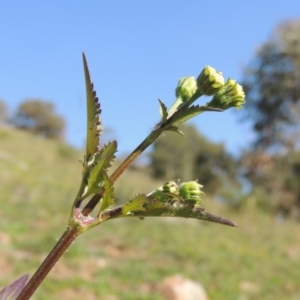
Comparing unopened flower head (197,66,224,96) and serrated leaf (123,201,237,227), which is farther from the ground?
unopened flower head (197,66,224,96)

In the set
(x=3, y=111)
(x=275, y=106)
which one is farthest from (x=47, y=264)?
(x=3, y=111)

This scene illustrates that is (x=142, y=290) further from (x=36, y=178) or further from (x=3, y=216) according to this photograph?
(x=36, y=178)

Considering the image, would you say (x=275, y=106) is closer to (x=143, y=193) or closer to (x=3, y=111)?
(x=143, y=193)

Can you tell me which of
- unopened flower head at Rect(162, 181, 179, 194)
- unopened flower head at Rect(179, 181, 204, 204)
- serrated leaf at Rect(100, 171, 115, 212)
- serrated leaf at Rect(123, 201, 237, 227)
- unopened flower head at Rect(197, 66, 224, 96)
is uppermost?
unopened flower head at Rect(197, 66, 224, 96)

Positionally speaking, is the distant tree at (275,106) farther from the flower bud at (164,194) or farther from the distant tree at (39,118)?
the distant tree at (39,118)

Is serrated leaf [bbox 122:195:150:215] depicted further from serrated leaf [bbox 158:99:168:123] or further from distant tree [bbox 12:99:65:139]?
distant tree [bbox 12:99:65:139]

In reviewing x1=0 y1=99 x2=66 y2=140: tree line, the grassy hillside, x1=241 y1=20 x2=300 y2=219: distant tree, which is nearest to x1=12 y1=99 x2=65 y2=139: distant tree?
x1=0 y1=99 x2=66 y2=140: tree line
